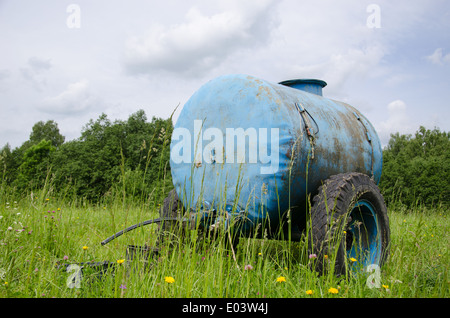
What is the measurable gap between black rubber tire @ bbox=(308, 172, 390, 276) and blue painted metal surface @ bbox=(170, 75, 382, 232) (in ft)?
0.73

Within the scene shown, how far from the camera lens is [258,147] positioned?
9.27ft

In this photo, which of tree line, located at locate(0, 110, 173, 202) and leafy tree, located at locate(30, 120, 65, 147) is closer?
tree line, located at locate(0, 110, 173, 202)

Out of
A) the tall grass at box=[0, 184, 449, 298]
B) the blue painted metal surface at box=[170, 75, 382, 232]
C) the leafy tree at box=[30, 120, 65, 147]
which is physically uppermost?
the leafy tree at box=[30, 120, 65, 147]

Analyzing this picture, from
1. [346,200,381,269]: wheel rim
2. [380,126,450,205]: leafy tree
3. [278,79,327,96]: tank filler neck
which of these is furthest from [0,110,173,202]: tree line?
[346,200,381,269]: wheel rim

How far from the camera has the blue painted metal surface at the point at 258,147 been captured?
2.79 m

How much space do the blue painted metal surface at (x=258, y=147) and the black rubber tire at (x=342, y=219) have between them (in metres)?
0.22

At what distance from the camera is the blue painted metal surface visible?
2785 mm

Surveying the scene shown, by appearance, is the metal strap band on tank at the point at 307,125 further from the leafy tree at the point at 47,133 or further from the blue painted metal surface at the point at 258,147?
the leafy tree at the point at 47,133

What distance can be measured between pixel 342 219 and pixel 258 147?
927mm

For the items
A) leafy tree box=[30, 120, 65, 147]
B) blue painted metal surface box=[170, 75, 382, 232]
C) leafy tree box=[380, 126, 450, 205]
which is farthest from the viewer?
leafy tree box=[30, 120, 65, 147]

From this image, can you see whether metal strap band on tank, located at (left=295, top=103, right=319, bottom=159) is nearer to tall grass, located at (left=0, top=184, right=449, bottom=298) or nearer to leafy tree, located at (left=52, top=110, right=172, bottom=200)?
tall grass, located at (left=0, top=184, right=449, bottom=298)

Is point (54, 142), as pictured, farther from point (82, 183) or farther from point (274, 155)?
point (274, 155)

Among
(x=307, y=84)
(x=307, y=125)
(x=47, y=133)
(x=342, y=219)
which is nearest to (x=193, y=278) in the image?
(x=342, y=219)

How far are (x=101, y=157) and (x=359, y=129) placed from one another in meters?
22.6
